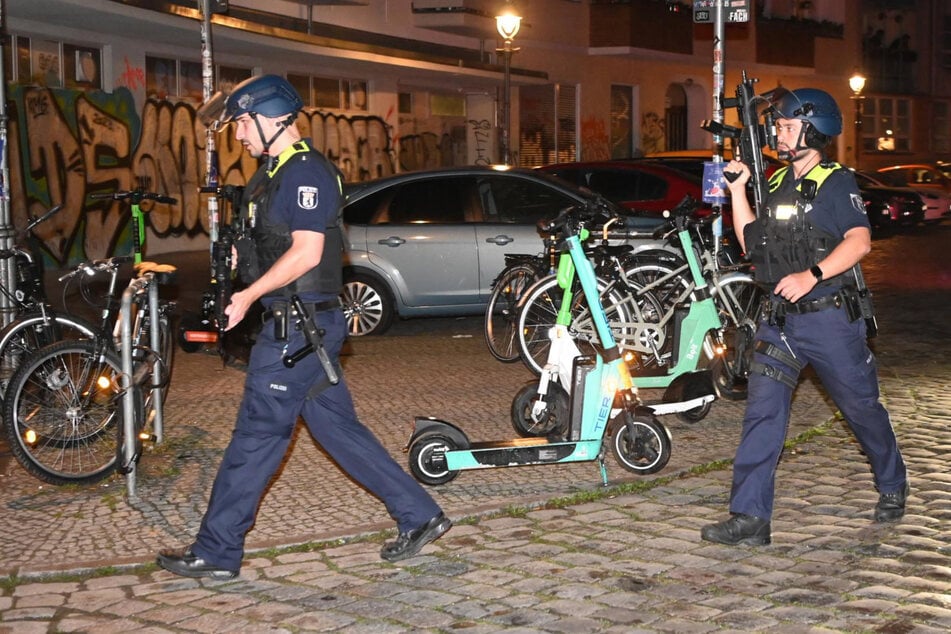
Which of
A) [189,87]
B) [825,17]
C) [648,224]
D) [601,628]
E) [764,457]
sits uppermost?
[825,17]

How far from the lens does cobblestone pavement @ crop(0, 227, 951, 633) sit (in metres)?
5.06

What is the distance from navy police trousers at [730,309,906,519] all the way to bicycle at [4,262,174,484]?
116 inches

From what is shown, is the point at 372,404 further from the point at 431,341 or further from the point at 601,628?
the point at 601,628

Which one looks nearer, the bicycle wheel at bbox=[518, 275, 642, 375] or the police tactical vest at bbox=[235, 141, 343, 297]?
the police tactical vest at bbox=[235, 141, 343, 297]

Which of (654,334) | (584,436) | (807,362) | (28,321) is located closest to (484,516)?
(584,436)

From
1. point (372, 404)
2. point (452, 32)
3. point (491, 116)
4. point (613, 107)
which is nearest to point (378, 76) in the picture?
point (452, 32)

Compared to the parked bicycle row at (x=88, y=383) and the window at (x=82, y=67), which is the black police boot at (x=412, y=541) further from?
the window at (x=82, y=67)

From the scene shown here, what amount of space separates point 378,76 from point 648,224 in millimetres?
13981

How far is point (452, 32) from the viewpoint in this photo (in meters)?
27.3

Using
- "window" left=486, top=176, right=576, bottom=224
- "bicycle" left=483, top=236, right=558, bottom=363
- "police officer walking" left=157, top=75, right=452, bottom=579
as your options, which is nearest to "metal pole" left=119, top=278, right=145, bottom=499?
"police officer walking" left=157, top=75, right=452, bottom=579

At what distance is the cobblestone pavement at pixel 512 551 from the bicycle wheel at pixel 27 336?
2.06ft

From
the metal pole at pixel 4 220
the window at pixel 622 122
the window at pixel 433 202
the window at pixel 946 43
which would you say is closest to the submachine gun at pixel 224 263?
the metal pole at pixel 4 220

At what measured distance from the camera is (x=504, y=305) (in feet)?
36.0

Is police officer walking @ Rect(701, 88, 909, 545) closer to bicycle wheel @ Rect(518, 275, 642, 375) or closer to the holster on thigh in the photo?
the holster on thigh
